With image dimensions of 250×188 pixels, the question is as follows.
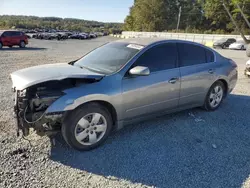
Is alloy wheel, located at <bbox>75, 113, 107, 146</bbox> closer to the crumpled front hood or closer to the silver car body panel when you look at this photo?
Answer: the silver car body panel

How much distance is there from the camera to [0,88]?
22.6 feet

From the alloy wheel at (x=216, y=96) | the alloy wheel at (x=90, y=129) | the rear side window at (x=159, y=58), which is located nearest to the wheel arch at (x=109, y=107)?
the alloy wheel at (x=90, y=129)

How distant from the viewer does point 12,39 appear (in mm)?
22609

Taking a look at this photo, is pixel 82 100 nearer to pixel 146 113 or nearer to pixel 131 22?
pixel 146 113

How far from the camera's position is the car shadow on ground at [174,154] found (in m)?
3.05

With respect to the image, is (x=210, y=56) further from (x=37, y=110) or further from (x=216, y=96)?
(x=37, y=110)

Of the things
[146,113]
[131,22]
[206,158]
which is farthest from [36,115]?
[131,22]

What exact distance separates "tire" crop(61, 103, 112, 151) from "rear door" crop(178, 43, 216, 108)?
164 centimetres

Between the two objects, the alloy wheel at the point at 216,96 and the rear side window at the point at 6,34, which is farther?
the rear side window at the point at 6,34

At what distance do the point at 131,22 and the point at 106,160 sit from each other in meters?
84.3

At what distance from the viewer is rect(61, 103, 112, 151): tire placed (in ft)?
11.1

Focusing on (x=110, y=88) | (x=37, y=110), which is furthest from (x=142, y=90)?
(x=37, y=110)

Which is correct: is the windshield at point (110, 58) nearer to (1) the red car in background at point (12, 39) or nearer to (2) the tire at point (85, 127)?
(2) the tire at point (85, 127)

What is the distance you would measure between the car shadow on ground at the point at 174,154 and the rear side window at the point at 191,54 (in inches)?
43.8
